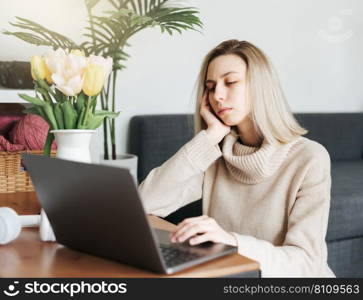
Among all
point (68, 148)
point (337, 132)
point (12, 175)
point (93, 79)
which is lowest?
point (337, 132)

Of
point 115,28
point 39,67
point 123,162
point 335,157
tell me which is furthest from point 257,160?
point 335,157

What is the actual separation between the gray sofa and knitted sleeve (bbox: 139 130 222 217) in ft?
1.23

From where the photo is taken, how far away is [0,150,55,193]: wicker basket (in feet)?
4.99

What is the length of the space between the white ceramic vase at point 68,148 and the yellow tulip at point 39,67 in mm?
112

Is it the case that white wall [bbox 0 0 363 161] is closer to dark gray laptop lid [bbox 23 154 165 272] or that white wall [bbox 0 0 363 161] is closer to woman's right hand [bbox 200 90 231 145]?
woman's right hand [bbox 200 90 231 145]

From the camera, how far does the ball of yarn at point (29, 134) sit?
1.58 meters

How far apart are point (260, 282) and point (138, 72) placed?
1.90 meters

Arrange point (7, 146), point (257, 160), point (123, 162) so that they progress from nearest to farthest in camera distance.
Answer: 1. point (257, 160)
2. point (7, 146)
3. point (123, 162)

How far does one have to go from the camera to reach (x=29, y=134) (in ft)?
5.22

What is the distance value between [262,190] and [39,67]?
23.3 inches

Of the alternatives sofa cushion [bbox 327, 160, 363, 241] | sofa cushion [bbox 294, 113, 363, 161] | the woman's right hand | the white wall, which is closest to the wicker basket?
the woman's right hand

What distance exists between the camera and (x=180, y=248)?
80 centimetres

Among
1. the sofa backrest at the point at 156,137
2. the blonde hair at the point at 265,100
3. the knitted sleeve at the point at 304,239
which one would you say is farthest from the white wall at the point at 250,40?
the knitted sleeve at the point at 304,239

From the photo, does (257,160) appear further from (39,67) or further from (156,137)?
(156,137)
